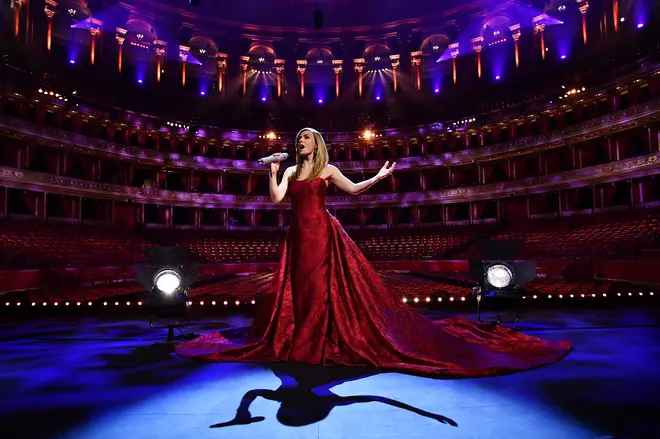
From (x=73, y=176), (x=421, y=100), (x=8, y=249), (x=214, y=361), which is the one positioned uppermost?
(x=421, y=100)

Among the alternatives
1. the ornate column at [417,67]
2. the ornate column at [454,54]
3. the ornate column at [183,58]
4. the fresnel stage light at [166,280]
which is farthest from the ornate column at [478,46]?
the fresnel stage light at [166,280]

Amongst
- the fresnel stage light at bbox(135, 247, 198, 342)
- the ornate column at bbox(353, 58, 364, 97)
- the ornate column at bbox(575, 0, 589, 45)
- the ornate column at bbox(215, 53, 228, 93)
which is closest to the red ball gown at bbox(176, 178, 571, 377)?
the fresnel stage light at bbox(135, 247, 198, 342)

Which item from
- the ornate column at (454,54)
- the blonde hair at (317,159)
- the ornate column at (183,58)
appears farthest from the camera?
the ornate column at (454,54)

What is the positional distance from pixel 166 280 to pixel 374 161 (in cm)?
2277

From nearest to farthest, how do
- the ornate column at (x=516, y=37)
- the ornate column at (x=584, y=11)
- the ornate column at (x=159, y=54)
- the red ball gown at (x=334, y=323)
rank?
the red ball gown at (x=334, y=323)
the ornate column at (x=584, y=11)
the ornate column at (x=516, y=37)
the ornate column at (x=159, y=54)

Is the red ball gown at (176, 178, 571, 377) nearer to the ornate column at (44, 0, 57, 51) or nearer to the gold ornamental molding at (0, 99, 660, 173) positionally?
the gold ornamental molding at (0, 99, 660, 173)

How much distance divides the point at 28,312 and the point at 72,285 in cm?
460

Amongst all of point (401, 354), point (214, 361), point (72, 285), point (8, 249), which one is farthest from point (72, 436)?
point (8, 249)

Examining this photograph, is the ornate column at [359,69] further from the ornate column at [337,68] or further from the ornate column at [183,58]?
the ornate column at [183,58]

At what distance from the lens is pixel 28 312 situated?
6.00m

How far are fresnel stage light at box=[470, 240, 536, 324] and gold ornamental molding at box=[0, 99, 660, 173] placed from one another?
1813 cm

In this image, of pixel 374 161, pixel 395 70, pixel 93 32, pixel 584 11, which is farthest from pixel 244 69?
pixel 584 11

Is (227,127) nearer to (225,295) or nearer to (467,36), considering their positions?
(467,36)

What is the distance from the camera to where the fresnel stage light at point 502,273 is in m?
4.22
